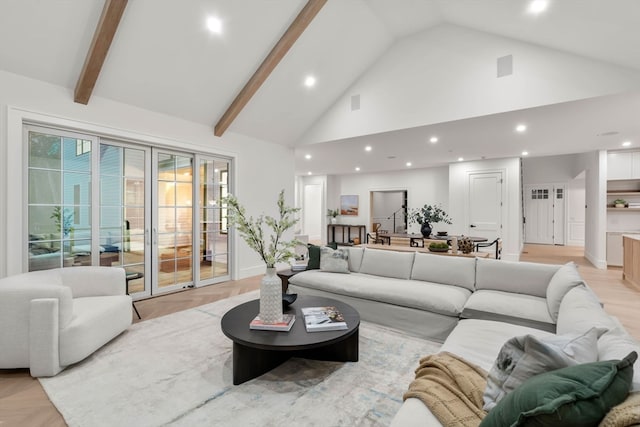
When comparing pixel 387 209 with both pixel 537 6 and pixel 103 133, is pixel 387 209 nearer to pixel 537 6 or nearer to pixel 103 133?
pixel 537 6

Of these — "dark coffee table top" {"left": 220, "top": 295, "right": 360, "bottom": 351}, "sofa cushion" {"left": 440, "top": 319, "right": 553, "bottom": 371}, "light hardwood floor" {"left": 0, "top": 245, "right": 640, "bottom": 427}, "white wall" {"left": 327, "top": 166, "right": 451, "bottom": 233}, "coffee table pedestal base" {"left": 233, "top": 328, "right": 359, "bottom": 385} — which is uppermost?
"white wall" {"left": 327, "top": 166, "right": 451, "bottom": 233}

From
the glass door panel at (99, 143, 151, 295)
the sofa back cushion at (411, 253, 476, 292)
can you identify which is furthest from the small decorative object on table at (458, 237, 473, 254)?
the glass door panel at (99, 143, 151, 295)

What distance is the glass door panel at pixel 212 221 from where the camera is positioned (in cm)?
505

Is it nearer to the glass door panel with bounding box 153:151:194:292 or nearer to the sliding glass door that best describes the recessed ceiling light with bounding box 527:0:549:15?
the sliding glass door

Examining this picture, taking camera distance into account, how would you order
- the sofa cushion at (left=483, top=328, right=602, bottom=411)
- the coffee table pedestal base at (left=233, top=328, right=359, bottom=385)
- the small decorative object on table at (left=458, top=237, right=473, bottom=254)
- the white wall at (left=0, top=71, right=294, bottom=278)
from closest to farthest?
the sofa cushion at (left=483, top=328, right=602, bottom=411), the coffee table pedestal base at (left=233, top=328, right=359, bottom=385), the white wall at (left=0, top=71, right=294, bottom=278), the small decorative object on table at (left=458, top=237, right=473, bottom=254)

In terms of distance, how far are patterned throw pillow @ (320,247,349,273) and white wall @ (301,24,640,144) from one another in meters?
2.32

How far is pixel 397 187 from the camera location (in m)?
10.2

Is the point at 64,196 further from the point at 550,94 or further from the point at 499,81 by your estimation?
the point at 550,94

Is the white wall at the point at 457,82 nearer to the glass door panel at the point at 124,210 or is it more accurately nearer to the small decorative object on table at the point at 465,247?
the small decorative object on table at the point at 465,247

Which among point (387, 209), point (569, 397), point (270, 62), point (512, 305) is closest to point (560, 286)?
point (512, 305)

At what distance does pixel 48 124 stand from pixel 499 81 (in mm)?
5500

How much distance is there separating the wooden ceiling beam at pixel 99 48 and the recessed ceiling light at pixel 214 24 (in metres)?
0.89

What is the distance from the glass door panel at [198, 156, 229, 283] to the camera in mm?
5055

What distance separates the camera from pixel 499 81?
4.10 meters
